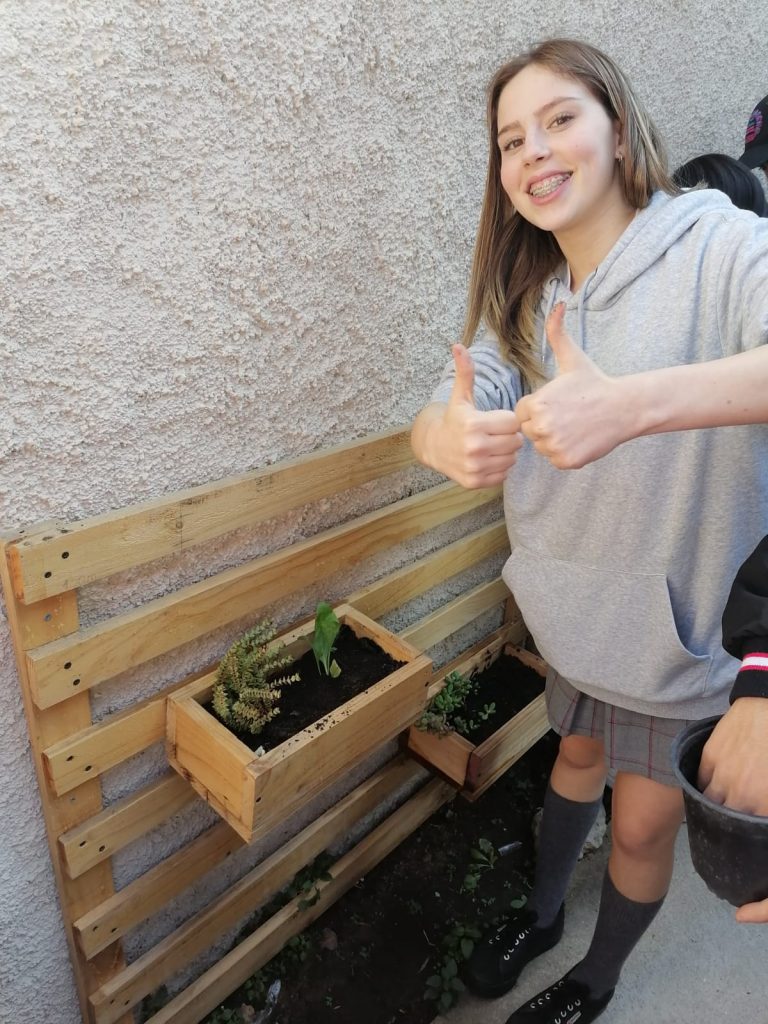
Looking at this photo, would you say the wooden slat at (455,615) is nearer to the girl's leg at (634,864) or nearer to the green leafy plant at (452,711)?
the green leafy plant at (452,711)

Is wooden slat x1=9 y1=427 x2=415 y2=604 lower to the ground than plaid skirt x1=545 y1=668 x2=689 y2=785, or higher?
higher

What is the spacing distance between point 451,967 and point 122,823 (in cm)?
99

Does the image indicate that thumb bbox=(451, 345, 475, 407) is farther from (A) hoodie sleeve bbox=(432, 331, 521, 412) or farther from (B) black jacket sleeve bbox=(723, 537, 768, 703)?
(B) black jacket sleeve bbox=(723, 537, 768, 703)

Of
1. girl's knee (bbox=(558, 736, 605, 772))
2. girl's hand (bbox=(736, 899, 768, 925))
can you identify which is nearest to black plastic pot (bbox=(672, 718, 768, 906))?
girl's hand (bbox=(736, 899, 768, 925))

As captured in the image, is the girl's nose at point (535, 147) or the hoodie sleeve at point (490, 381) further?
the hoodie sleeve at point (490, 381)

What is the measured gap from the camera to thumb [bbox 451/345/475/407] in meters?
1.01

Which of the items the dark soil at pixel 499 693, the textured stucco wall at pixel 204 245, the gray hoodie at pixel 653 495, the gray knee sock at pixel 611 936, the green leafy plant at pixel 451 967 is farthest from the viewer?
the dark soil at pixel 499 693

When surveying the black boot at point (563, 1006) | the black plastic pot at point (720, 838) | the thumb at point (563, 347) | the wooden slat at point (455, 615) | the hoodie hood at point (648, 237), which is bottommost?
the black boot at point (563, 1006)

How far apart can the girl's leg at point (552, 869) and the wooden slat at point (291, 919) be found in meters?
0.37

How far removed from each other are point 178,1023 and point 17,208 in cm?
169

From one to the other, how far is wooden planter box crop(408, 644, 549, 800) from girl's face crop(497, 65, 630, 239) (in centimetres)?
135

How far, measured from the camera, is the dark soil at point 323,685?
4.62 feet

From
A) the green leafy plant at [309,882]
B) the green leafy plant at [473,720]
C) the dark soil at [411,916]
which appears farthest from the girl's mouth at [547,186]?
the green leafy plant at [309,882]

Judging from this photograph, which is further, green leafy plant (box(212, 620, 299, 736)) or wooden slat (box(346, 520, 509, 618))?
wooden slat (box(346, 520, 509, 618))
